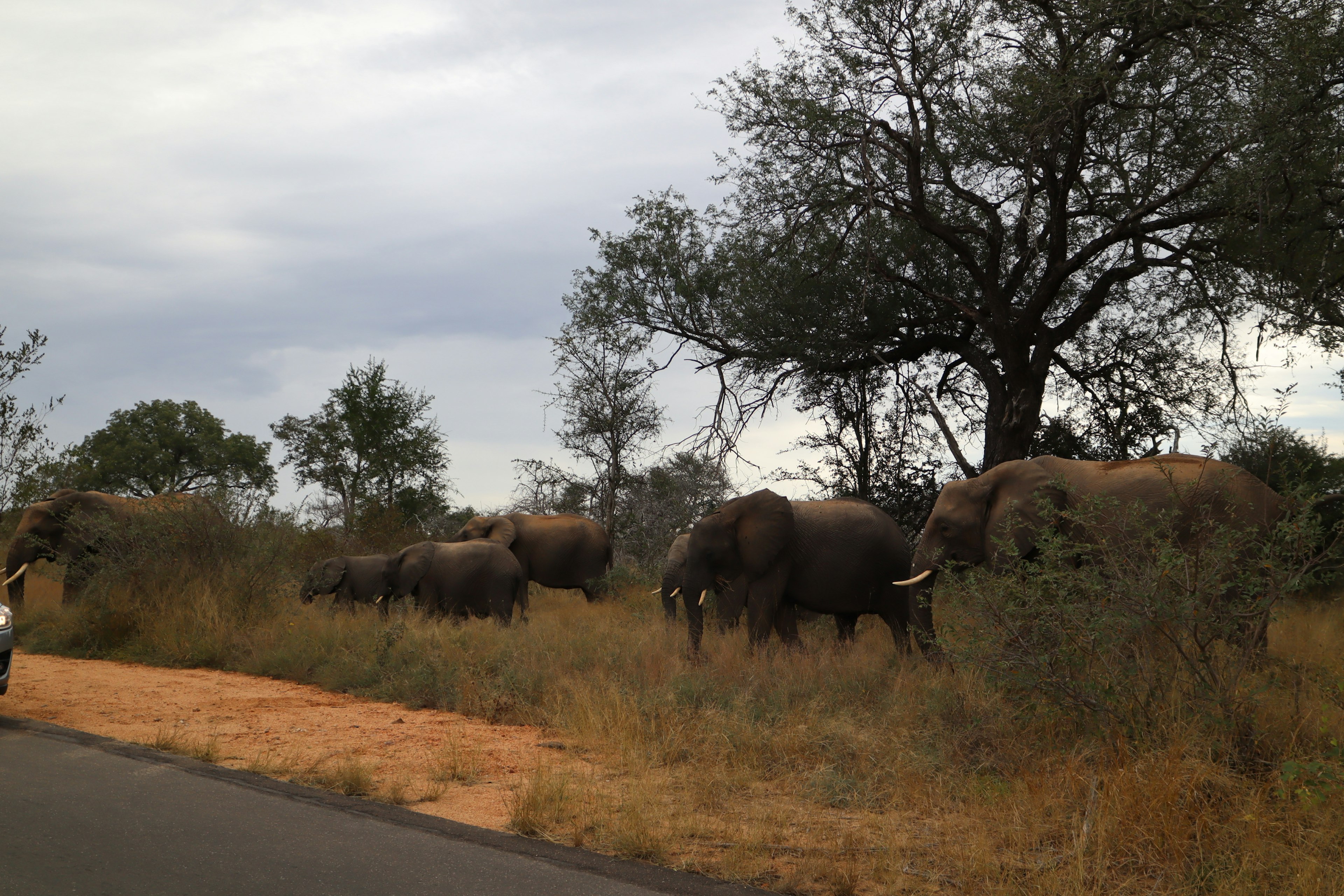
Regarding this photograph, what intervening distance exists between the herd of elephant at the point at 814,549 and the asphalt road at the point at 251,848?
11.4 feet

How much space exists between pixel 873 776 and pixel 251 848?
3655mm

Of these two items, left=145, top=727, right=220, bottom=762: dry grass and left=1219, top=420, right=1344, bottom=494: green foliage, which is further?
left=1219, top=420, right=1344, bottom=494: green foliage

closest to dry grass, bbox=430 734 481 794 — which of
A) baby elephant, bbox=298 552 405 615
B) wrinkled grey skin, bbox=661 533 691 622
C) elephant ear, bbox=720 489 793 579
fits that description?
elephant ear, bbox=720 489 793 579

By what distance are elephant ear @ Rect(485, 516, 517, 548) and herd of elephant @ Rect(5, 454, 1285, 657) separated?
178 cm

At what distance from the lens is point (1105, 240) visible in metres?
15.4

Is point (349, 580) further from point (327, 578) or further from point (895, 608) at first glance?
Answer: point (895, 608)

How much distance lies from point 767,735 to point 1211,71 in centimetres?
1098

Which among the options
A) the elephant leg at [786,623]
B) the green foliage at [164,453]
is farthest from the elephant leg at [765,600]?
the green foliage at [164,453]

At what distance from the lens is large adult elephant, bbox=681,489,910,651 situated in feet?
39.7

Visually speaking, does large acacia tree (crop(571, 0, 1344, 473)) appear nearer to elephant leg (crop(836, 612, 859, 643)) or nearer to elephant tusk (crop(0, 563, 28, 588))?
elephant leg (crop(836, 612, 859, 643))

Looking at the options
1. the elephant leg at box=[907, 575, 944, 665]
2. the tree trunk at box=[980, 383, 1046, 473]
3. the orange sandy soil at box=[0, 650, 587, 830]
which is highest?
the tree trunk at box=[980, 383, 1046, 473]

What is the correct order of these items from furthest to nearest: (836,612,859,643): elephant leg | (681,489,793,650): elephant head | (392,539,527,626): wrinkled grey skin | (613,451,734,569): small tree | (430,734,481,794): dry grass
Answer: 1. (613,451,734,569): small tree
2. (392,539,527,626): wrinkled grey skin
3. (836,612,859,643): elephant leg
4. (681,489,793,650): elephant head
5. (430,734,481,794): dry grass

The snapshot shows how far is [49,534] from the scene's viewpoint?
56.1 ft

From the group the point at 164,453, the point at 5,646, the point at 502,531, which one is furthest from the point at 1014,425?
the point at 164,453
